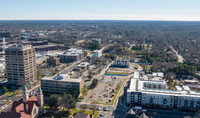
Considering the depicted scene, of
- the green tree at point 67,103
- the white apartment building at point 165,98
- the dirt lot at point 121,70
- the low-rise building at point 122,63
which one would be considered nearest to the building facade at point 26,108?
the green tree at point 67,103

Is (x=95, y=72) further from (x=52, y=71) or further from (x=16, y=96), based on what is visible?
(x=16, y=96)

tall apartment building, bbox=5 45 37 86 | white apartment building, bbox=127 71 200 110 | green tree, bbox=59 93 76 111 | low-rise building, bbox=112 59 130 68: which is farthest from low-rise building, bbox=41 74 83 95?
low-rise building, bbox=112 59 130 68

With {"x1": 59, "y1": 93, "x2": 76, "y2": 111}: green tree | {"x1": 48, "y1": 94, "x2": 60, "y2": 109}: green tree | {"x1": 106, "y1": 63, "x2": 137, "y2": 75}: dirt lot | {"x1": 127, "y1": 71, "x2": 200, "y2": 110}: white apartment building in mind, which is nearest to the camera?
{"x1": 59, "y1": 93, "x2": 76, "y2": 111}: green tree

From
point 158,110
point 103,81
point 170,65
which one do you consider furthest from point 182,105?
point 170,65

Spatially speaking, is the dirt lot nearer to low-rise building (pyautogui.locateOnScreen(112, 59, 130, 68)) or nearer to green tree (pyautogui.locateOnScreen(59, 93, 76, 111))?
low-rise building (pyautogui.locateOnScreen(112, 59, 130, 68))

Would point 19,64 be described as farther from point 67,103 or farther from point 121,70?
point 121,70

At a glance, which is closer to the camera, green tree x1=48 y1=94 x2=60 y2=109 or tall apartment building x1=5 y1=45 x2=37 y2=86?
green tree x1=48 y1=94 x2=60 y2=109
